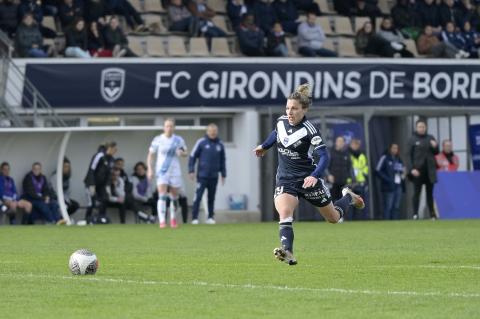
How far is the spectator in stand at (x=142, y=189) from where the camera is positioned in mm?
30969

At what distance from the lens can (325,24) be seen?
119 ft

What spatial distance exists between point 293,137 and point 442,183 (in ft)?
60.2

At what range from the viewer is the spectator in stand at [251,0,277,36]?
3466 cm

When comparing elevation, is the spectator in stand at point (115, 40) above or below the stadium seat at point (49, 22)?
below

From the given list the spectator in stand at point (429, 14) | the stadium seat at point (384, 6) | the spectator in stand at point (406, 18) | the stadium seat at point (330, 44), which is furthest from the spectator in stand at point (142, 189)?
the spectator in stand at point (429, 14)

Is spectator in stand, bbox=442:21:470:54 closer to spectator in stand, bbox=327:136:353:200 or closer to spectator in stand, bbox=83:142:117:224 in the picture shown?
spectator in stand, bbox=327:136:353:200

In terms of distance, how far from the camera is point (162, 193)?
26.3 m

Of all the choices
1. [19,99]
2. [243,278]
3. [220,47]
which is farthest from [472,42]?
[243,278]

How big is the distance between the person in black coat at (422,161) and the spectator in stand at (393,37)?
574 centimetres

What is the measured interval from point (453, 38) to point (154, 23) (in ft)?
28.2

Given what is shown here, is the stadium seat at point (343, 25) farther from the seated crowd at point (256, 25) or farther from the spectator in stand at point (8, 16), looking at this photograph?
the spectator in stand at point (8, 16)

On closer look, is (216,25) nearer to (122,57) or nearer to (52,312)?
(122,57)

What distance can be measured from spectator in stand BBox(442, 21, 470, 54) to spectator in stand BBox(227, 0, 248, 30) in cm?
581

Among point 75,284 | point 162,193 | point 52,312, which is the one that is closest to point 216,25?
point 162,193
